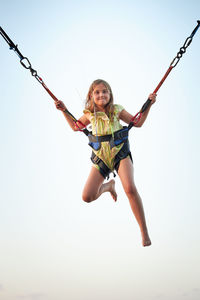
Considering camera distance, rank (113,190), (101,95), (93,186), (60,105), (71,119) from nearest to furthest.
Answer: (93,186) < (101,95) < (60,105) < (71,119) < (113,190)

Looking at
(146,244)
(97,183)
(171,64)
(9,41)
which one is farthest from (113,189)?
(9,41)

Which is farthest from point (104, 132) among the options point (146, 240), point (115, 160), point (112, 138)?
point (146, 240)

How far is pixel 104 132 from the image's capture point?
539 cm

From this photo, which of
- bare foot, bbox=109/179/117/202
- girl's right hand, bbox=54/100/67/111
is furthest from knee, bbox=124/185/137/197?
girl's right hand, bbox=54/100/67/111

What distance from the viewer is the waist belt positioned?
5.33 meters

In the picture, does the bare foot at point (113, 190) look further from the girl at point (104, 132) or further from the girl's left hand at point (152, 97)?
the girl's left hand at point (152, 97)

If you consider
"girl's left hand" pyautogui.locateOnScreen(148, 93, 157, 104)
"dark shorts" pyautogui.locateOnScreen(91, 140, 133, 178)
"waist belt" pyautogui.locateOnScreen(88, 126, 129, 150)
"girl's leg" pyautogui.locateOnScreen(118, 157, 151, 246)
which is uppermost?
"girl's left hand" pyautogui.locateOnScreen(148, 93, 157, 104)

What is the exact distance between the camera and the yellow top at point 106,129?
5.33 meters

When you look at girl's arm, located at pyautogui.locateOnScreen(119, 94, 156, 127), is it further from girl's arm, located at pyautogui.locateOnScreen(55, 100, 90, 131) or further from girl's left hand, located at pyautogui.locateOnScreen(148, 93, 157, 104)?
girl's arm, located at pyautogui.locateOnScreen(55, 100, 90, 131)

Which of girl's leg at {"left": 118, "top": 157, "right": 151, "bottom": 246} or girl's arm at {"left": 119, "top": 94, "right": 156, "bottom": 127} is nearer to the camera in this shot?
girl's leg at {"left": 118, "top": 157, "right": 151, "bottom": 246}

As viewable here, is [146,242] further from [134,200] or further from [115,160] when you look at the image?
[115,160]

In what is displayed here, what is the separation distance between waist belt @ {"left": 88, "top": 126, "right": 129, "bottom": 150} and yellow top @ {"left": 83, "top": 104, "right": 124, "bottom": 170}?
→ 44 millimetres

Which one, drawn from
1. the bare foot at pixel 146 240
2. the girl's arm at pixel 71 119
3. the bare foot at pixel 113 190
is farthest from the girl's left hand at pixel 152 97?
the bare foot at pixel 146 240

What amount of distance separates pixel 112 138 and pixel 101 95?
663mm
